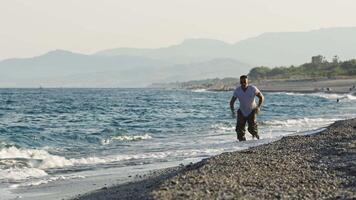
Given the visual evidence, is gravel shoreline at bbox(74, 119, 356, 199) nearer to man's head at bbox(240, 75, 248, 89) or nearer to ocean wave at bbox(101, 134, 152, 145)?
man's head at bbox(240, 75, 248, 89)

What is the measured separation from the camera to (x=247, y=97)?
1759cm

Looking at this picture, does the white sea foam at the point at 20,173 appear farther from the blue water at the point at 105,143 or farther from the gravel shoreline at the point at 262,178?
the gravel shoreline at the point at 262,178

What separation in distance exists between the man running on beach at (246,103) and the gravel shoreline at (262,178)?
7.49 feet

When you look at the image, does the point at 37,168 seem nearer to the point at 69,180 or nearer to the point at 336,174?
the point at 69,180

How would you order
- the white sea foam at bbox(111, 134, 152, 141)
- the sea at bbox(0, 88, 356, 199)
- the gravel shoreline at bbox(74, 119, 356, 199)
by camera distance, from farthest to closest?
the white sea foam at bbox(111, 134, 152, 141), the sea at bbox(0, 88, 356, 199), the gravel shoreline at bbox(74, 119, 356, 199)

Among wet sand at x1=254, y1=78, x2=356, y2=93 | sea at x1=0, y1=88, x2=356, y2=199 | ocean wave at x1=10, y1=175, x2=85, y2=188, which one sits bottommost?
wet sand at x1=254, y1=78, x2=356, y2=93

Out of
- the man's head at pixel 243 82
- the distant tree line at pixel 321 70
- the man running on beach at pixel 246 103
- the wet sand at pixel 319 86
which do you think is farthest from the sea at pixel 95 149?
the distant tree line at pixel 321 70

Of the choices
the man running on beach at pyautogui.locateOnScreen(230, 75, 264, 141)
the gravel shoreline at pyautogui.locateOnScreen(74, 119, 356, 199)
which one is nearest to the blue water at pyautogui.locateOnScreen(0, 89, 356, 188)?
the man running on beach at pyautogui.locateOnScreen(230, 75, 264, 141)

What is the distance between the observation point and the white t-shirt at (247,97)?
57.3 ft

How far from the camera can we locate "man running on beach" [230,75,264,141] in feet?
57.3

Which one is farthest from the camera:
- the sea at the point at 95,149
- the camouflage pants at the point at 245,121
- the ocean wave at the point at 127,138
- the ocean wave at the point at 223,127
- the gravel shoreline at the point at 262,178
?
the ocean wave at the point at 223,127

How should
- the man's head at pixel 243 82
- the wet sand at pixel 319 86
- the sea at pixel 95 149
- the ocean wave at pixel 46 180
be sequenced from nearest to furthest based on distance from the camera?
1. the ocean wave at pixel 46 180
2. the sea at pixel 95 149
3. the man's head at pixel 243 82
4. the wet sand at pixel 319 86

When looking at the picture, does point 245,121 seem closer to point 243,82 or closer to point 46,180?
point 243,82

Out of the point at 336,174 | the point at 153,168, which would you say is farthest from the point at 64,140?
the point at 336,174
